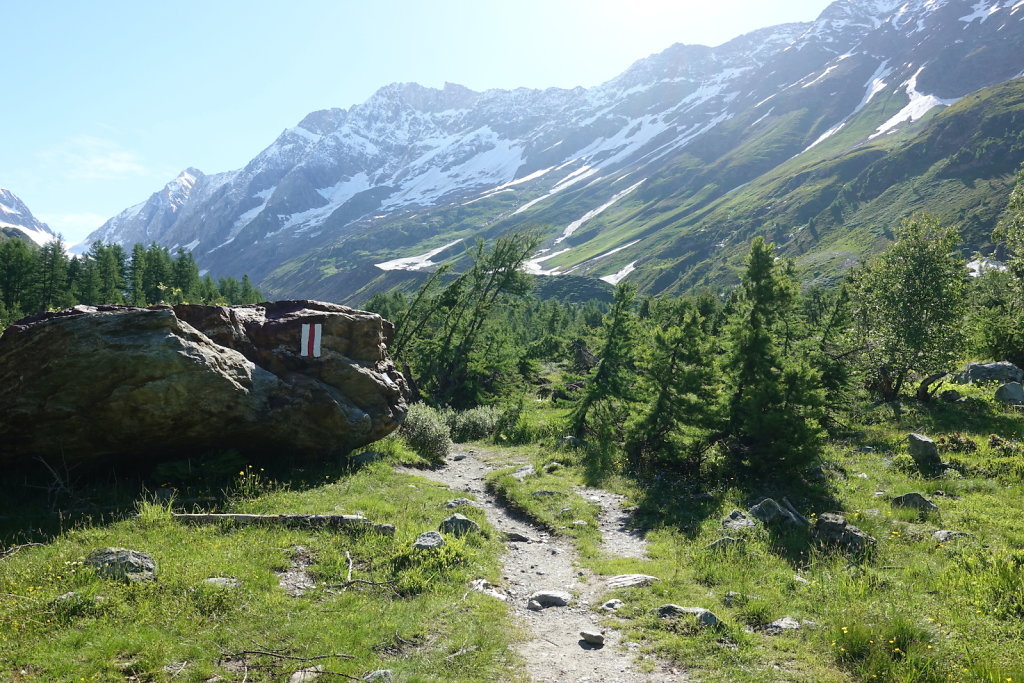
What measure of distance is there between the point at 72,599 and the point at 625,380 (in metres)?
21.6

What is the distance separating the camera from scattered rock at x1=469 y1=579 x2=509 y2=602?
32.3 ft

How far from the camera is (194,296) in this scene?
103 meters

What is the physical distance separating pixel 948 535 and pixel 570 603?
8.70 meters

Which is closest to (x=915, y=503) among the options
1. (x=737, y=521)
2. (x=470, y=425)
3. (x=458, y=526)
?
(x=737, y=521)

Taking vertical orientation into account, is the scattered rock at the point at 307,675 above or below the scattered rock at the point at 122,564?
below

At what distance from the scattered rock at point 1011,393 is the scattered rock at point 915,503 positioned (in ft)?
48.4

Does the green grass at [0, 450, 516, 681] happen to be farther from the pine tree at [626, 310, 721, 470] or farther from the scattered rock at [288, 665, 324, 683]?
the pine tree at [626, 310, 721, 470]

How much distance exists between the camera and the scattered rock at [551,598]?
9867 mm

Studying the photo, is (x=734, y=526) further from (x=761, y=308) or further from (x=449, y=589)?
(x=761, y=308)

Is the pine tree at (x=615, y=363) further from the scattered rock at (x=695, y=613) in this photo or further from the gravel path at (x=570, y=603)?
the scattered rock at (x=695, y=613)

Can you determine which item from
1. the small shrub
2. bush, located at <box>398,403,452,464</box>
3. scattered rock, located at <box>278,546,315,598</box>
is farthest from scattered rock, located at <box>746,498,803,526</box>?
bush, located at <box>398,403,452,464</box>

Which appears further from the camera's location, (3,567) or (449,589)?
(449,589)

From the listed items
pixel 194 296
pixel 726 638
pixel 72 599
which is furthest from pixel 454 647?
pixel 194 296

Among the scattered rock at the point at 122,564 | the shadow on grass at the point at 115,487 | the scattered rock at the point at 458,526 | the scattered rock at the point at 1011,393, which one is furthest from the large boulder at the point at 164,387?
the scattered rock at the point at 1011,393
